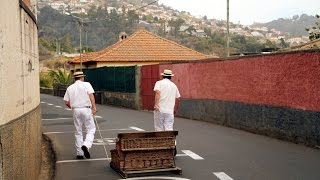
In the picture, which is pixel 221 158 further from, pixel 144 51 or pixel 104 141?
pixel 144 51

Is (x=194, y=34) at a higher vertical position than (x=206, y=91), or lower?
higher

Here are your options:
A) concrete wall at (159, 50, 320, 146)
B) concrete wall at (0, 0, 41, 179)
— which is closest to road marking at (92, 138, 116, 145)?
concrete wall at (159, 50, 320, 146)

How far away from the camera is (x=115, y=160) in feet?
29.5

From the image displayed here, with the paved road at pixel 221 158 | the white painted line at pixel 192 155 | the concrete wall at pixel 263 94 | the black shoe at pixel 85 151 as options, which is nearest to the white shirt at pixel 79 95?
the black shoe at pixel 85 151

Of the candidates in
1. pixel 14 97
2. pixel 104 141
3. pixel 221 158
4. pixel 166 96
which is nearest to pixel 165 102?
pixel 166 96

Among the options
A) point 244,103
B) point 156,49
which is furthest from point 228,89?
point 156,49

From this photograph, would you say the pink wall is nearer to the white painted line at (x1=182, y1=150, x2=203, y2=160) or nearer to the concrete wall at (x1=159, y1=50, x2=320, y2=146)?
the concrete wall at (x1=159, y1=50, x2=320, y2=146)

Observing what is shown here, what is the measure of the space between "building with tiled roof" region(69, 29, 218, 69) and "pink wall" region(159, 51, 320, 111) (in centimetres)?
2259

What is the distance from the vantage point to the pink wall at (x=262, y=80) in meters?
12.1

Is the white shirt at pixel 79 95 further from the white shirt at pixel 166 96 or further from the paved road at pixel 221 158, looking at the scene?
the white shirt at pixel 166 96

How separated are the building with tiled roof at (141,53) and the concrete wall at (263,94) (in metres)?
23.1

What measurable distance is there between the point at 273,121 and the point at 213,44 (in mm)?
120994

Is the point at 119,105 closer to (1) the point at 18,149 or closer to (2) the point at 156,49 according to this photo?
(2) the point at 156,49

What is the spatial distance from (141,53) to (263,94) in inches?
1216
